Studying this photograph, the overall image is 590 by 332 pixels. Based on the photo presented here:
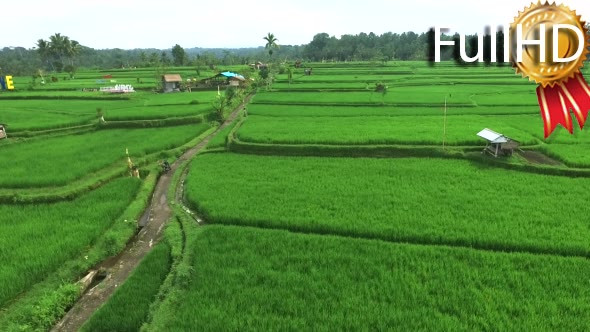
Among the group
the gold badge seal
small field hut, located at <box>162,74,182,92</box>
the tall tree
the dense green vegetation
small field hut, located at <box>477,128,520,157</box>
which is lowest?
the dense green vegetation

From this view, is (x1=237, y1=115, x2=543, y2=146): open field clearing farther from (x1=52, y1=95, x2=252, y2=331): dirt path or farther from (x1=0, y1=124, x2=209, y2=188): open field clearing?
(x1=52, y1=95, x2=252, y2=331): dirt path

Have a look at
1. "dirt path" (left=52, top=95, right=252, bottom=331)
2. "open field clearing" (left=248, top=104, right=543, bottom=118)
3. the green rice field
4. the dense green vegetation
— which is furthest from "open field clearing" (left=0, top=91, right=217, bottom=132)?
the dense green vegetation

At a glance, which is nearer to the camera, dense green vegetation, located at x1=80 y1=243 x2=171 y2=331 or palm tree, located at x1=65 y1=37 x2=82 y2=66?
dense green vegetation, located at x1=80 y1=243 x2=171 y2=331

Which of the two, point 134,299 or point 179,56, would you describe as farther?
point 179,56

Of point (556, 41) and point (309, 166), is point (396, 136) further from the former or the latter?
point (556, 41)

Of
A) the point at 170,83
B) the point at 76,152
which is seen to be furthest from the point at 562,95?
the point at 170,83

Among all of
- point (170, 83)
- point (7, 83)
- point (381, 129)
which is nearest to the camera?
point (381, 129)

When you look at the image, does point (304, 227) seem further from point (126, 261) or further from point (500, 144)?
point (500, 144)

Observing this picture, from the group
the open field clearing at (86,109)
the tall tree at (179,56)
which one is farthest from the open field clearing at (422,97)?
the tall tree at (179,56)
